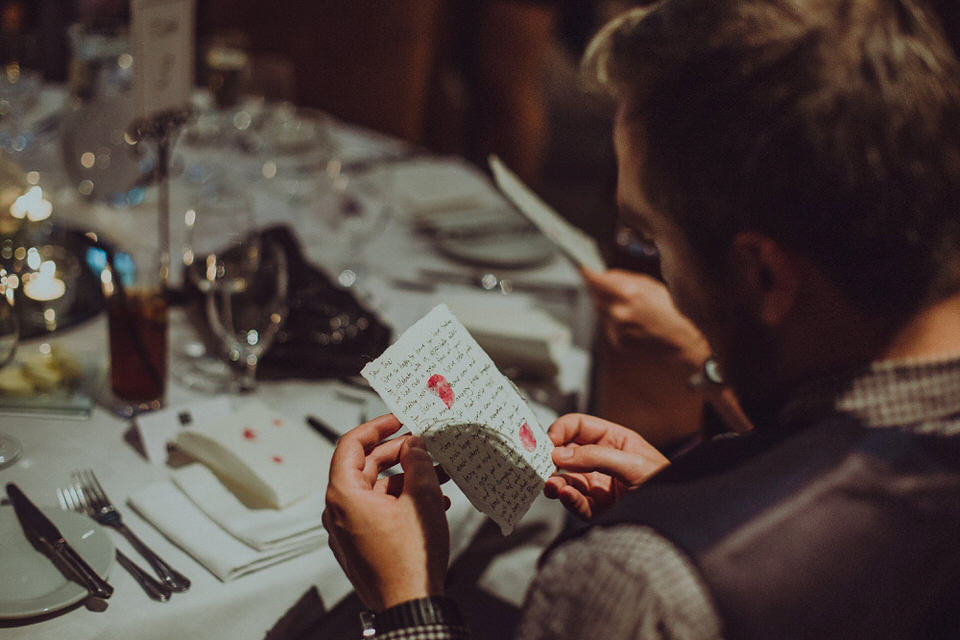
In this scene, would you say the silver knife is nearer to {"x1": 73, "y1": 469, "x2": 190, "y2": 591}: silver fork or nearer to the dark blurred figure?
{"x1": 73, "y1": 469, "x2": 190, "y2": 591}: silver fork

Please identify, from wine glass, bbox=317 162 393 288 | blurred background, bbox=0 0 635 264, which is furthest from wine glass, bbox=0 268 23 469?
blurred background, bbox=0 0 635 264

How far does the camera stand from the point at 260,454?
1080 millimetres

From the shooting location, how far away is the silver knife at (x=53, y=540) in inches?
34.5

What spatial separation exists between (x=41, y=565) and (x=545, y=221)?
0.92m

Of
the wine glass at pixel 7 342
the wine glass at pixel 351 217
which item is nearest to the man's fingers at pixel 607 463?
Answer: the wine glass at pixel 7 342

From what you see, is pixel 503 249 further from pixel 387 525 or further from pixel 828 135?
pixel 828 135

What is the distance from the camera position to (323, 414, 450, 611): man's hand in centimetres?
83

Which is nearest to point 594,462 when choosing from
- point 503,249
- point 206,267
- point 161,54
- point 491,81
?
point 206,267

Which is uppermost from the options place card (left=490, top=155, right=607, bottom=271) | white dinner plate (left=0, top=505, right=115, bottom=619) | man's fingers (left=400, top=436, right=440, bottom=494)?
place card (left=490, top=155, right=607, bottom=271)

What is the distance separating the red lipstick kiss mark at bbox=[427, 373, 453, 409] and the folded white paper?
0.95ft

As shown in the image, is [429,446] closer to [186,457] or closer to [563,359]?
[186,457]

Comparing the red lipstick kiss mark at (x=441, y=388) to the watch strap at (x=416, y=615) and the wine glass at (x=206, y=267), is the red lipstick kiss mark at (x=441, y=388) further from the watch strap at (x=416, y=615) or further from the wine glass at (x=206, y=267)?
the wine glass at (x=206, y=267)

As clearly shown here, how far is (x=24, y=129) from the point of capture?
2068 millimetres

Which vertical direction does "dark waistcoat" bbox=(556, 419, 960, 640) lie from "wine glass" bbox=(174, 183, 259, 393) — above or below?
above
